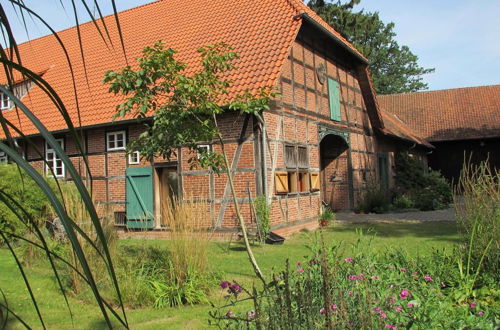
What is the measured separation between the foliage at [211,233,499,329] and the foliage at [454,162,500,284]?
216 millimetres

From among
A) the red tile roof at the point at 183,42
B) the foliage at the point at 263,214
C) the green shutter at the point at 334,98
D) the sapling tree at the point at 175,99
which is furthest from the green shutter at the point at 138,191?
the sapling tree at the point at 175,99

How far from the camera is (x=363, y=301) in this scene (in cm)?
303

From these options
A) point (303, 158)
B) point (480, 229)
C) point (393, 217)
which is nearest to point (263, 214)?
point (303, 158)

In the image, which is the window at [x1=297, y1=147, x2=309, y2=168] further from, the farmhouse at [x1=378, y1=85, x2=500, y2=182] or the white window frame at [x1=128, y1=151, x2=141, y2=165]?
the farmhouse at [x1=378, y1=85, x2=500, y2=182]

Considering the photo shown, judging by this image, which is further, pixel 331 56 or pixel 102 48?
pixel 102 48

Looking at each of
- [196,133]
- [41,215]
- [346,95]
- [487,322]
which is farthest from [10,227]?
[346,95]

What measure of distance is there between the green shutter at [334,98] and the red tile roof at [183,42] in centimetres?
127

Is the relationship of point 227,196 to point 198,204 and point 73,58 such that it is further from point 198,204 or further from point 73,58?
point 73,58

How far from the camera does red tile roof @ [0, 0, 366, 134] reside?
1198cm

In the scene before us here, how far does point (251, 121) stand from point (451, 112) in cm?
2122

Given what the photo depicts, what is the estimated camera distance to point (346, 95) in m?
16.5

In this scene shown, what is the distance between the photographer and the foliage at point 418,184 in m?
19.2

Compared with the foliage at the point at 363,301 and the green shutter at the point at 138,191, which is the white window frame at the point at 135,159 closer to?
the green shutter at the point at 138,191

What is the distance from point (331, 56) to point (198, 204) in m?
10.9
